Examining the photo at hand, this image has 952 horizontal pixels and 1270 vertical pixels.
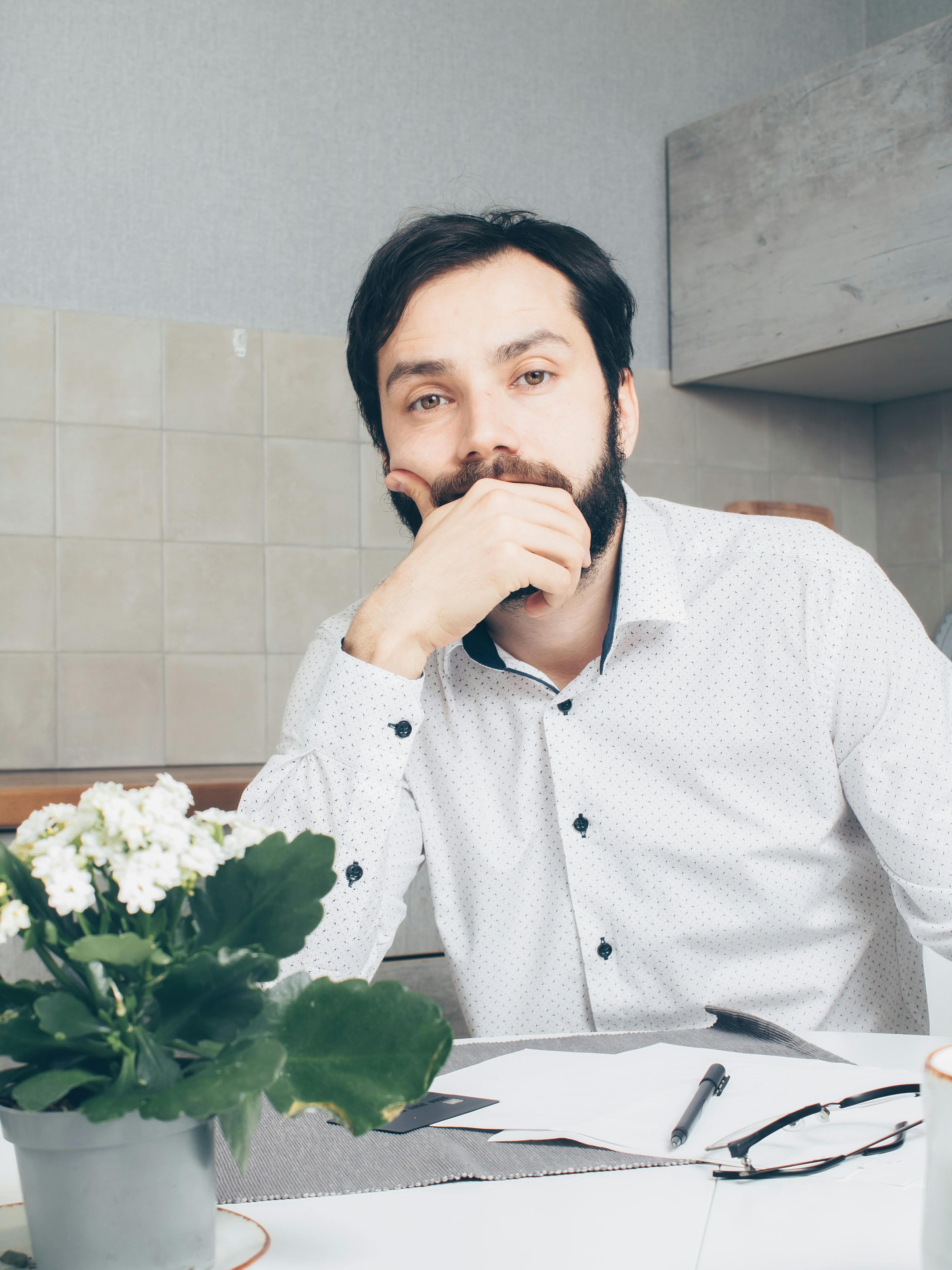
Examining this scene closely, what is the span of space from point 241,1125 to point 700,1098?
1.07ft

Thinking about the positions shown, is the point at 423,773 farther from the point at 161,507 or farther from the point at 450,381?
the point at 161,507

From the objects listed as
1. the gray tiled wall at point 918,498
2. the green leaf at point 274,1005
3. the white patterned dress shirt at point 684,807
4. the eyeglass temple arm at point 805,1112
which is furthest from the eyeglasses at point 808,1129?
the gray tiled wall at point 918,498

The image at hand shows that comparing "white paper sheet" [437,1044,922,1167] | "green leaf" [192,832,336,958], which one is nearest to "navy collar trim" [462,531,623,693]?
"white paper sheet" [437,1044,922,1167]

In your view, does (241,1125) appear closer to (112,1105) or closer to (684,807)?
(112,1105)

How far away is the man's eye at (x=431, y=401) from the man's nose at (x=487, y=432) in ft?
0.13

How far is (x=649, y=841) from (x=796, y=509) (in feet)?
4.52

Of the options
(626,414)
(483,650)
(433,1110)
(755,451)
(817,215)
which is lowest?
(433,1110)

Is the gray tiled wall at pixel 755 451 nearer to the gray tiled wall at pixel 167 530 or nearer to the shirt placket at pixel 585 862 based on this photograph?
the gray tiled wall at pixel 167 530

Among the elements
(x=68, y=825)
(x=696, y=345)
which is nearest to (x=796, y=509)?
(x=696, y=345)

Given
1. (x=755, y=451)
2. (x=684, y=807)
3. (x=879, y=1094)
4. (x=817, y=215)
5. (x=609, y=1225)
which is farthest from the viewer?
(x=755, y=451)

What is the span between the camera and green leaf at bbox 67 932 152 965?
0.37 meters

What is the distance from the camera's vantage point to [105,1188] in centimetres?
40

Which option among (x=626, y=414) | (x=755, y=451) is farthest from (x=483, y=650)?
(x=755, y=451)

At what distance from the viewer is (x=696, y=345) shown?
2816 mm
